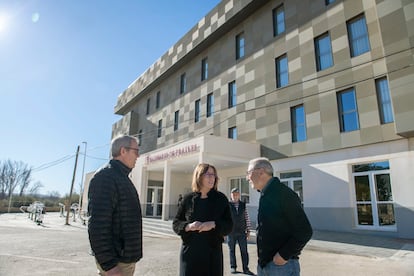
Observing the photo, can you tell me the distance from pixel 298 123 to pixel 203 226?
483 inches

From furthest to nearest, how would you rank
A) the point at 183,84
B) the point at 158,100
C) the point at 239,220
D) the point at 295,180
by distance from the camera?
the point at 158,100, the point at 183,84, the point at 295,180, the point at 239,220

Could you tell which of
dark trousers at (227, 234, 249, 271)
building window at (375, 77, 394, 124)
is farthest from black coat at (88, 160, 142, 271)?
building window at (375, 77, 394, 124)

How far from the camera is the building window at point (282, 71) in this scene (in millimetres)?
14796

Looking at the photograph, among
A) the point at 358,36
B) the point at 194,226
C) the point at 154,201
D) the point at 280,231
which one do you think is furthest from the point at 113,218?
the point at 154,201

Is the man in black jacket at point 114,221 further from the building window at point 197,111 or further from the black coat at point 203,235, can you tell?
the building window at point 197,111

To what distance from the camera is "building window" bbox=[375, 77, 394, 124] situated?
10695 millimetres

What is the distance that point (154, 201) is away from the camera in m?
21.6

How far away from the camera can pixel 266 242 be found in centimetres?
232

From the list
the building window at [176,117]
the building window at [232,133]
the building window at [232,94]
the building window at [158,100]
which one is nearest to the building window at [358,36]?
the building window at [232,94]

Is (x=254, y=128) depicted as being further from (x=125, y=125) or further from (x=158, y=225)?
(x=125, y=125)

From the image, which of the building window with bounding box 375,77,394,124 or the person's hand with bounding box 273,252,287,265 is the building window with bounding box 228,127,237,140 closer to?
the building window with bounding box 375,77,394,124

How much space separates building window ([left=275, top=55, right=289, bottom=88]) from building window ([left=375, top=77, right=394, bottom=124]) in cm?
450

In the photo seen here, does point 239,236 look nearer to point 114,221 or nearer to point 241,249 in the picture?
point 241,249

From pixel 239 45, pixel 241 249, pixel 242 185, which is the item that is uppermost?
pixel 239 45
